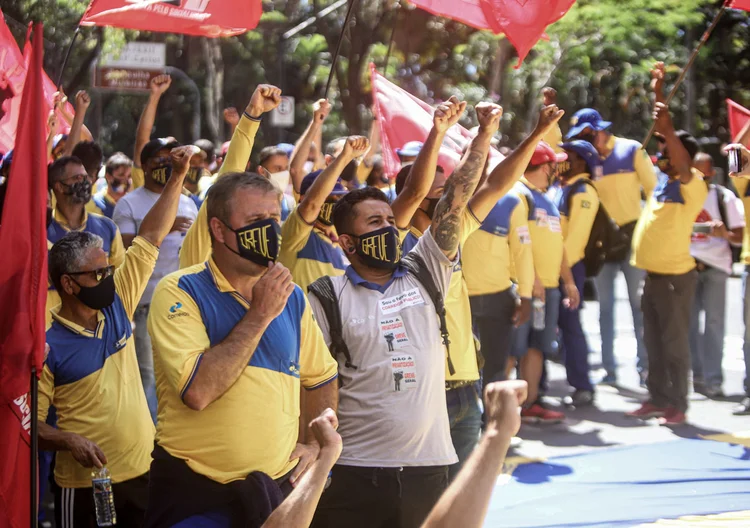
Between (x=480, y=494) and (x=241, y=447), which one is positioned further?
(x=241, y=447)

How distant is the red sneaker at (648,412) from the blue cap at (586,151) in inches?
81.1

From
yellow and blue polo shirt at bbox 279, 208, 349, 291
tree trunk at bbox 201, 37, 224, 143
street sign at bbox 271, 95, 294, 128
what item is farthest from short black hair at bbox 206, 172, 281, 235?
tree trunk at bbox 201, 37, 224, 143

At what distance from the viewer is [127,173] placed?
8234mm

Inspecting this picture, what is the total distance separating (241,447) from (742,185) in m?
6.45

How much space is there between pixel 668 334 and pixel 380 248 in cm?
482

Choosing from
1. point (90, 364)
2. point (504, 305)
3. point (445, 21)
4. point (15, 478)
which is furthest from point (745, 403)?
point (445, 21)

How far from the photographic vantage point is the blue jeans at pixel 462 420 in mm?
4637

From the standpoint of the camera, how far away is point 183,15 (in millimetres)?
6758

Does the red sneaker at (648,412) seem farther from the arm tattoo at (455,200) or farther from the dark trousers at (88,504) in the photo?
the dark trousers at (88,504)

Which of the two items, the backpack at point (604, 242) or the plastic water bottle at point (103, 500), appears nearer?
the plastic water bottle at point (103, 500)

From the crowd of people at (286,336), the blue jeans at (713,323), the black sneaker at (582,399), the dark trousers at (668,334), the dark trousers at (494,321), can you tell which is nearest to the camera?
the crowd of people at (286,336)

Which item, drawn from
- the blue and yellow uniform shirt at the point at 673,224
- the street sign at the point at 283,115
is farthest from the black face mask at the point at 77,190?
the street sign at the point at 283,115

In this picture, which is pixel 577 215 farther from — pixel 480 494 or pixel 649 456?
pixel 480 494

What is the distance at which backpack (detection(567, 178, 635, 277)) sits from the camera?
9.24m
